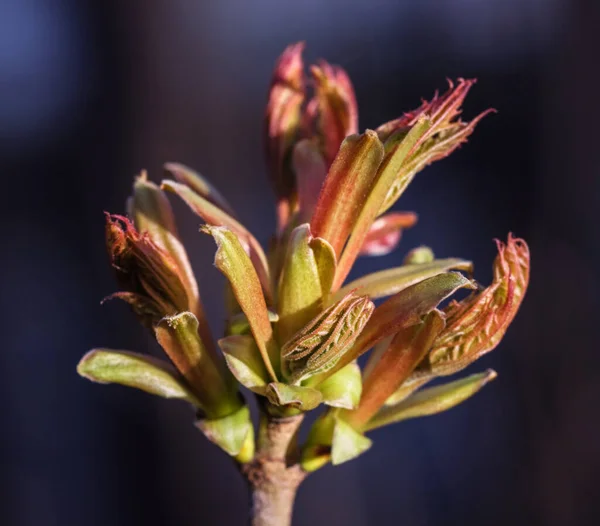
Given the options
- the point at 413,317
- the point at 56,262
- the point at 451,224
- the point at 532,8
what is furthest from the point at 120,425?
the point at 532,8

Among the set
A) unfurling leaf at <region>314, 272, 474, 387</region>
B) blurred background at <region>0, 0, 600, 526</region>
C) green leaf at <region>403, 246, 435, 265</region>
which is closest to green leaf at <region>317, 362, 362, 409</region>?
unfurling leaf at <region>314, 272, 474, 387</region>

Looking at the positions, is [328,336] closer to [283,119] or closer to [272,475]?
[272,475]

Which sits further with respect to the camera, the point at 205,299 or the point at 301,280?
the point at 205,299

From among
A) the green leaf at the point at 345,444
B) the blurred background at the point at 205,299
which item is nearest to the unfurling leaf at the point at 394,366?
the green leaf at the point at 345,444

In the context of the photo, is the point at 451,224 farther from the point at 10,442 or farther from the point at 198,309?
the point at 198,309

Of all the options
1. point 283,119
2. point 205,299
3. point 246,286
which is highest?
point 283,119

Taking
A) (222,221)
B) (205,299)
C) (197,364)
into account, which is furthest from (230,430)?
(205,299)
